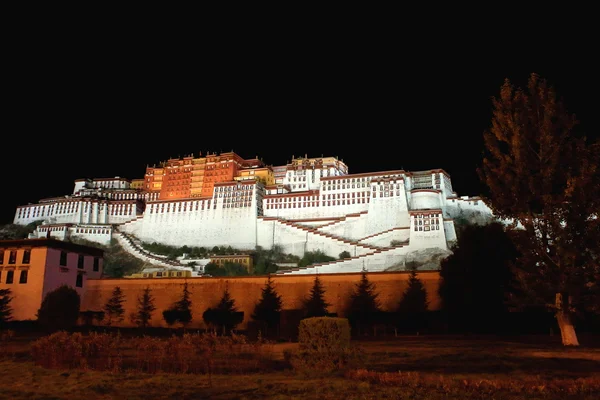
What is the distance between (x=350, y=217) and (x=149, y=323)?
113 feet

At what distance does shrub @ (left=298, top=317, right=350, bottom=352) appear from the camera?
38.4ft

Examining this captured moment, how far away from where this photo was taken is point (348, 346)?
472 inches

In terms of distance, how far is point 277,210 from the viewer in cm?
6875

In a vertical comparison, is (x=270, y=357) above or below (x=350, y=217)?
below

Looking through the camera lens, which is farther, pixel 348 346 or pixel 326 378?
pixel 348 346

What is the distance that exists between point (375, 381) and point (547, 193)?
31.0 feet

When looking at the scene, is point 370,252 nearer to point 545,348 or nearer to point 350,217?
point 350,217

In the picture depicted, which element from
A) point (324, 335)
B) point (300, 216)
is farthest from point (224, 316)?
point (300, 216)

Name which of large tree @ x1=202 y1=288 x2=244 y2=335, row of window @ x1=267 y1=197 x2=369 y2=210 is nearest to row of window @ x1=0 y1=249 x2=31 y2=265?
large tree @ x1=202 y1=288 x2=244 y2=335

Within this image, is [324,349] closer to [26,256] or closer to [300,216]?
[26,256]

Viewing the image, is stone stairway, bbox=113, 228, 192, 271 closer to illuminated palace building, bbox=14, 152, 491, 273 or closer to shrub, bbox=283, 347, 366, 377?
illuminated palace building, bbox=14, 152, 491, 273

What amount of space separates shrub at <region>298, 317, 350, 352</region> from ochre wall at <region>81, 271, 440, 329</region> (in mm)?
17009

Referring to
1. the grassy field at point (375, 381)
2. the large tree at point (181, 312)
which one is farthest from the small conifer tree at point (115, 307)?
the grassy field at point (375, 381)

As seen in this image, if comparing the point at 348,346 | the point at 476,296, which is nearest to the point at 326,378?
the point at 348,346
